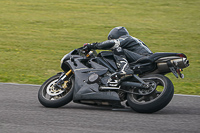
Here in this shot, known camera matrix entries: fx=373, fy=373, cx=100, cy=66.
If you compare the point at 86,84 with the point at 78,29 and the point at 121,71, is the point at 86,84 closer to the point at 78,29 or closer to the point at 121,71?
the point at 121,71

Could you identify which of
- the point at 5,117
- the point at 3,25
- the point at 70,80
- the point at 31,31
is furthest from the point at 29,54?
the point at 5,117

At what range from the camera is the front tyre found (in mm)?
6473

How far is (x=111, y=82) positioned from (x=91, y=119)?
97 centimetres

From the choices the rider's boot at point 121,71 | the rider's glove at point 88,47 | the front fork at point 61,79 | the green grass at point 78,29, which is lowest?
the green grass at point 78,29

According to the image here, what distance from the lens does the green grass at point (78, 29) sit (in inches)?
473

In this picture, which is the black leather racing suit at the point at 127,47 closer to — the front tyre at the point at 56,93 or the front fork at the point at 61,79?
the front fork at the point at 61,79

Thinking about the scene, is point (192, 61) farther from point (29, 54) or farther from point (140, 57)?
point (140, 57)

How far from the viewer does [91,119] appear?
560cm

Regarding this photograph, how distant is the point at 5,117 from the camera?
571 cm

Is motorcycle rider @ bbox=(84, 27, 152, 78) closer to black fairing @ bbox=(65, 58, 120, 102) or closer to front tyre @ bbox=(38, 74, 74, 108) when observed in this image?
black fairing @ bbox=(65, 58, 120, 102)

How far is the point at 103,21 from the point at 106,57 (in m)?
13.8

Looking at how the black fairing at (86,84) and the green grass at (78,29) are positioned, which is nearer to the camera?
the black fairing at (86,84)

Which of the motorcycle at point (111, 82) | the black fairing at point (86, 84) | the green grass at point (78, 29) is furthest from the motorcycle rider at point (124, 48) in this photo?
the green grass at point (78, 29)

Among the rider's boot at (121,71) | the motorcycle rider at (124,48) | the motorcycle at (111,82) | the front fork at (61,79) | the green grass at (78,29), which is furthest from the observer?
the green grass at (78,29)
